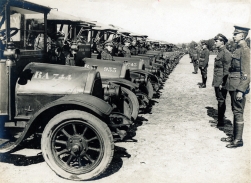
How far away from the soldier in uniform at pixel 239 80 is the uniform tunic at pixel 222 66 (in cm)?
86

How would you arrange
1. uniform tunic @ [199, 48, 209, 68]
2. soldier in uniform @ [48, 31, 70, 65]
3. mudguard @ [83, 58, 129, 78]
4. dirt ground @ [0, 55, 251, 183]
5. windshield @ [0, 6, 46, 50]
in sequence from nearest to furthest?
dirt ground @ [0, 55, 251, 183] → windshield @ [0, 6, 46, 50] → soldier in uniform @ [48, 31, 70, 65] → mudguard @ [83, 58, 129, 78] → uniform tunic @ [199, 48, 209, 68]

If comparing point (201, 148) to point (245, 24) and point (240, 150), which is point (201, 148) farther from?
point (245, 24)

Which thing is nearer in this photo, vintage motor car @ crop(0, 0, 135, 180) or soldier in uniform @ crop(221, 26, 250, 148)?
vintage motor car @ crop(0, 0, 135, 180)

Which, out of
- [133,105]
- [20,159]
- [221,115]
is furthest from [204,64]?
[20,159]

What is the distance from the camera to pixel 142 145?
424 cm

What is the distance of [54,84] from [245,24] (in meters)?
3.02

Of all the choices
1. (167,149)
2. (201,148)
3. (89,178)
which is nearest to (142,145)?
(167,149)

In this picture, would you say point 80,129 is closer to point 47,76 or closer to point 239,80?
point 47,76

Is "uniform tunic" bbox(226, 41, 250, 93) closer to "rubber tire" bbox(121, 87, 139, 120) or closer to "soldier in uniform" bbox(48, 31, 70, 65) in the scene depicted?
"rubber tire" bbox(121, 87, 139, 120)

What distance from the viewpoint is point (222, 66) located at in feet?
17.8

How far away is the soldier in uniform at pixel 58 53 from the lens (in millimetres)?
4340

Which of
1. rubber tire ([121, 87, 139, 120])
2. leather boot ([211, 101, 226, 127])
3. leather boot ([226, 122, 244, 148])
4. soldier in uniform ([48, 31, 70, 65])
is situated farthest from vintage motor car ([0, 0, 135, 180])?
leather boot ([211, 101, 226, 127])

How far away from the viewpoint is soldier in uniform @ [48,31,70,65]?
171 inches

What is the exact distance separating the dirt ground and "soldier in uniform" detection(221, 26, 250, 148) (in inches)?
11.5
